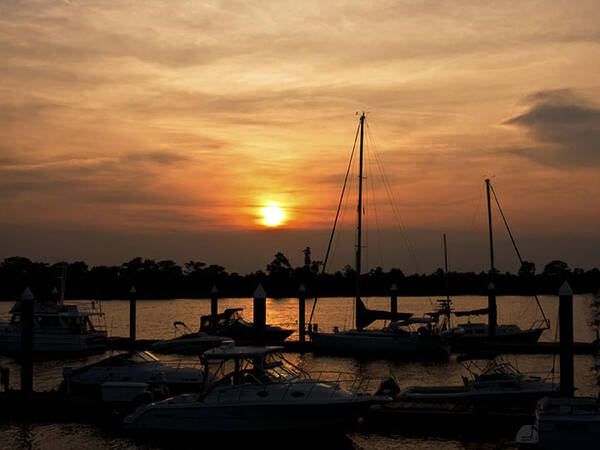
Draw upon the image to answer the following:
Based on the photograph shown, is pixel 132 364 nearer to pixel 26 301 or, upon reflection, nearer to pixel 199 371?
pixel 199 371

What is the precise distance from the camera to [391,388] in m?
27.8

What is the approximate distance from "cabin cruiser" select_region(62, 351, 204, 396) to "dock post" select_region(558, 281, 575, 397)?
14240 mm

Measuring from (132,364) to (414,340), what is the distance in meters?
19.6

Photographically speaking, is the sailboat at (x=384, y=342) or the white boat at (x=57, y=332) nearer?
the sailboat at (x=384, y=342)

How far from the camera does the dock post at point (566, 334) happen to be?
91.7 ft

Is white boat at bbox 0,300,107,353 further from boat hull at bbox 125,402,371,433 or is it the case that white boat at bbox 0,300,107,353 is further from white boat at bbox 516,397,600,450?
white boat at bbox 516,397,600,450

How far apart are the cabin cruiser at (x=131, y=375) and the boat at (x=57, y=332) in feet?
52.8

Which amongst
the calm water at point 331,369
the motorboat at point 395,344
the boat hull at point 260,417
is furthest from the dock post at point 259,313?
the motorboat at point 395,344

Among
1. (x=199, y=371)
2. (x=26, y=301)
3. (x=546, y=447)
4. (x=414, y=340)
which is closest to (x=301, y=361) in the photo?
(x=414, y=340)

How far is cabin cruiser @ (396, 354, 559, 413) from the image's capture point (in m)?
26.6

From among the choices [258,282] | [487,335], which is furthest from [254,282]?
[487,335]

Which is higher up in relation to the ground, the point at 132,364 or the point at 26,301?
the point at 26,301

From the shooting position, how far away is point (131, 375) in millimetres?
30766

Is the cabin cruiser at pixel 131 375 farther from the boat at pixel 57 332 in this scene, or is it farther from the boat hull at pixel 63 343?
the boat hull at pixel 63 343
